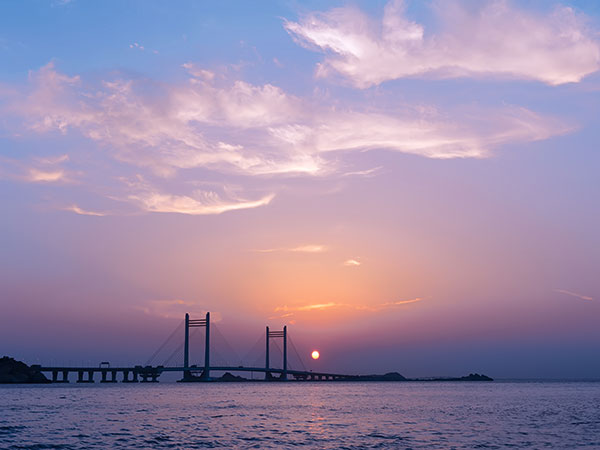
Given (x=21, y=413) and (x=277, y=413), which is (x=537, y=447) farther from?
(x=21, y=413)

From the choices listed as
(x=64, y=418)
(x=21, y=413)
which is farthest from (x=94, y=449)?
(x=21, y=413)

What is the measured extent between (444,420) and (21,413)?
3818cm

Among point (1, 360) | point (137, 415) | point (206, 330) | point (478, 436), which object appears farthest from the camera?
point (1, 360)

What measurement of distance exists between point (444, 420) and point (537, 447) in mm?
18405

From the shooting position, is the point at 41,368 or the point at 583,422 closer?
the point at 583,422

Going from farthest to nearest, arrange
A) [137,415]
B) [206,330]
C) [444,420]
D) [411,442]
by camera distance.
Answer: [206,330] → [137,415] → [444,420] → [411,442]

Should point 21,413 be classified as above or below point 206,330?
below

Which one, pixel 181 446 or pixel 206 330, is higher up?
pixel 206 330

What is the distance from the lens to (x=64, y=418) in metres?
52.0

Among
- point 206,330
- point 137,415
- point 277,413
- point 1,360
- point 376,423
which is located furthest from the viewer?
point 1,360

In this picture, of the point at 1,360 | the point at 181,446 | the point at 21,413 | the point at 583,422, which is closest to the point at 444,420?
the point at 583,422

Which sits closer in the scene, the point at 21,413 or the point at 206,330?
the point at 21,413

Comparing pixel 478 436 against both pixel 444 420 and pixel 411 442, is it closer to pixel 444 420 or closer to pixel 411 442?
pixel 411 442

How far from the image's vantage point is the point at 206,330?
174m
